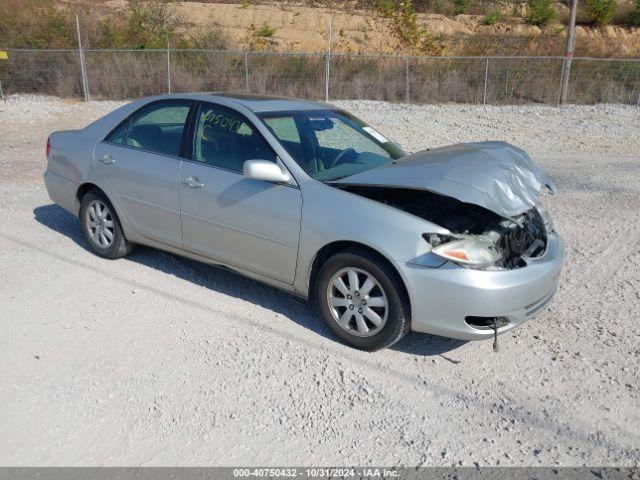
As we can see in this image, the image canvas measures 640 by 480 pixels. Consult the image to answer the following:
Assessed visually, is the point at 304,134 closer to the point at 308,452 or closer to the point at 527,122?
the point at 308,452

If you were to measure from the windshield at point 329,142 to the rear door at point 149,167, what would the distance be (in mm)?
917

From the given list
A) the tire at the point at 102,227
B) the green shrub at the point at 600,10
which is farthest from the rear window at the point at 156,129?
the green shrub at the point at 600,10

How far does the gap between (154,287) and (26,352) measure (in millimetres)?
1310

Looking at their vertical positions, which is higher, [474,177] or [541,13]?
[541,13]

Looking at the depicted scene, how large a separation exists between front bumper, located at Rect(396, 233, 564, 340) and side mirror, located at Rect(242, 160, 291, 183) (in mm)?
1128

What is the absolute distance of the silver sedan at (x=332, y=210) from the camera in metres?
3.99

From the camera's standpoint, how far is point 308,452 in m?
3.28

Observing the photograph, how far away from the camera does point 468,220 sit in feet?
14.5

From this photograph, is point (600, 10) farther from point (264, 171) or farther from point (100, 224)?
point (264, 171)

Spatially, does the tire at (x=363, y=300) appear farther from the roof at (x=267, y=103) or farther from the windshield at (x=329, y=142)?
the roof at (x=267, y=103)

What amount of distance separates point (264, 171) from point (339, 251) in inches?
31.0

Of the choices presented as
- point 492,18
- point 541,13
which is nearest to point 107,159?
point 492,18

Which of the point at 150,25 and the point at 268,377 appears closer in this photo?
the point at 268,377

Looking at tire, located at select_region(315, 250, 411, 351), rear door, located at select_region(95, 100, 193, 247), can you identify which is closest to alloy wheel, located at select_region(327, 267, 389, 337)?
tire, located at select_region(315, 250, 411, 351)
